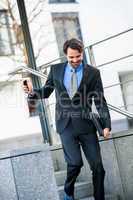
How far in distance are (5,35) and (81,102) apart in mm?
3928

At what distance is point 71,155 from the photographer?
5539 millimetres

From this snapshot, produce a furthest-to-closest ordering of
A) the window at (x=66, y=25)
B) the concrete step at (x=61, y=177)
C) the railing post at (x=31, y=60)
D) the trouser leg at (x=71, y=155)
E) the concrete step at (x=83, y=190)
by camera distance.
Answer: the window at (x=66, y=25) < the railing post at (x=31, y=60) < the concrete step at (x=61, y=177) < the concrete step at (x=83, y=190) < the trouser leg at (x=71, y=155)

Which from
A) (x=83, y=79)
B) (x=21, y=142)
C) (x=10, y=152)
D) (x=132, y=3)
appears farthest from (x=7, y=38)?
(x=10, y=152)

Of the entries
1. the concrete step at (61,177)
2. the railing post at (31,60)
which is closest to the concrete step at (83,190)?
the concrete step at (61,177)

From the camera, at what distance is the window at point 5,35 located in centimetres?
907

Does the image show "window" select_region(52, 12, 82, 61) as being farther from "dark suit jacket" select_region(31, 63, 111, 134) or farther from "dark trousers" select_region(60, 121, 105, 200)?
"dark trousers" select_region(60, 121, 105, 200)

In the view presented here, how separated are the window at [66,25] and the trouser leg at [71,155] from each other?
6037 mm

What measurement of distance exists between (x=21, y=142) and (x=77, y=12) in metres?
4.44

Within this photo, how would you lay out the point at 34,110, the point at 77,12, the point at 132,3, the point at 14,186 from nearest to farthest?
the point at 14,186, the point at 34,110, the point at 132,3, the point at 77,12

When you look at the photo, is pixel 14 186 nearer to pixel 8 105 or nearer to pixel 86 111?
pixel 86 111

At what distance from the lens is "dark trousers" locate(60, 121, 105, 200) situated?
554 centimetres

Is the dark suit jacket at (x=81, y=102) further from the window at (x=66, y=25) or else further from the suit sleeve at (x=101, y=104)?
the window at (x=66, y=25)

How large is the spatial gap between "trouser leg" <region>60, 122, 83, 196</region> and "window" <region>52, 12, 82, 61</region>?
6.04 meters

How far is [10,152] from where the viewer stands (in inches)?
196
